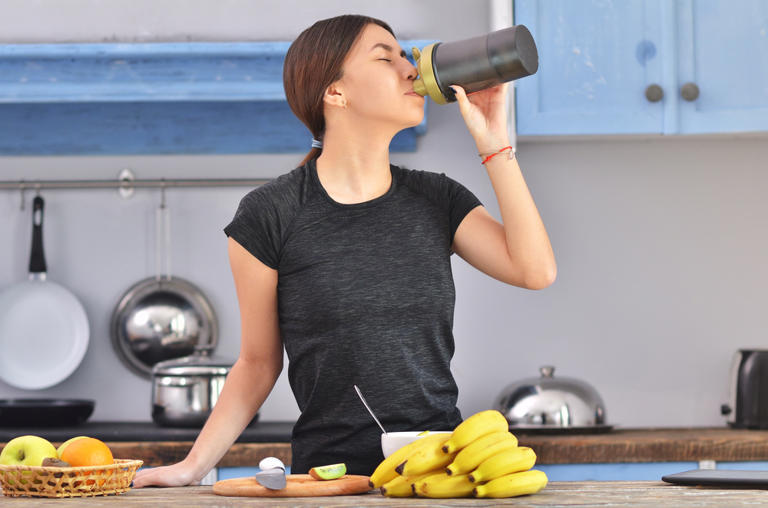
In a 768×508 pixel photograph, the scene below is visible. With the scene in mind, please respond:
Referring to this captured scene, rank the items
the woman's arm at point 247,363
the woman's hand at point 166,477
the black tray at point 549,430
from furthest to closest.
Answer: the black tray at point 549,430, the woman's arm at point 247,363, the woman's hand at point 166,477

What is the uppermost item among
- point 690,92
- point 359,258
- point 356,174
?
point 690,92

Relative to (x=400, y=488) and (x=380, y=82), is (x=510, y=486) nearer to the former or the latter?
(x=400, y=488)

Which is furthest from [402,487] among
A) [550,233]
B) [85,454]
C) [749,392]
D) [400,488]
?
[550,233]

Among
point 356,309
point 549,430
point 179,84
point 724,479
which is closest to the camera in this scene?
point 724,479

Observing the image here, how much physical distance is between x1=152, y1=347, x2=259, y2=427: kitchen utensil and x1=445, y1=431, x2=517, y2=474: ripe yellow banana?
135 centimetres

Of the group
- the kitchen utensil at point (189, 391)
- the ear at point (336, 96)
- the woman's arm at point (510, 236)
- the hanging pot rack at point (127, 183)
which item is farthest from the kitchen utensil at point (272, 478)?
the hanging pot rack at point (127, 183)

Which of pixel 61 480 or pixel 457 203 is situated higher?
pixel 457 203

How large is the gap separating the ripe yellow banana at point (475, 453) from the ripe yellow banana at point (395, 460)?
0.04 metres

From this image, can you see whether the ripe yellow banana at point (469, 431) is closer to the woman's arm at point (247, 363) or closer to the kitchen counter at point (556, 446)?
the woman's arm at point (247, 363)

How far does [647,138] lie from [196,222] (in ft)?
4.33

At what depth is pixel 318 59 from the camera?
141 cm

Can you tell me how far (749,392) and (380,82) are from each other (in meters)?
1.52

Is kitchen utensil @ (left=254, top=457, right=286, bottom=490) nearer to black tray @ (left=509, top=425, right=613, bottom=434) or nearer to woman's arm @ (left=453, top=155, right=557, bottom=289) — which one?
woman's arm @ (left=453, top=155, right=557, bottom=289)

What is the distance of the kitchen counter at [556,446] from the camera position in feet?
6.89
